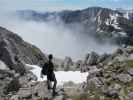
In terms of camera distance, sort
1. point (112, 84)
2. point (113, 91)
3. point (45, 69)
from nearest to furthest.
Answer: point (45, 69)
point (113, 91)
point (112, 84)

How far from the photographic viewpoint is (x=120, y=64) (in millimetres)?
57969

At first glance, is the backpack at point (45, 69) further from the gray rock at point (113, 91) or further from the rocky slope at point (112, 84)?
the gray rock at point (113, 91)

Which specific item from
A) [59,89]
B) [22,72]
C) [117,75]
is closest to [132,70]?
[117,75]

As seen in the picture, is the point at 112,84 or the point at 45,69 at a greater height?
the point at 45,69

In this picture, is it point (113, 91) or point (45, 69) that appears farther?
point (113, 91)

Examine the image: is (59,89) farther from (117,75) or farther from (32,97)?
(117,75)

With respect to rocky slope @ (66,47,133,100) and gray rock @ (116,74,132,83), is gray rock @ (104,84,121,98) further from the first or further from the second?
gray rock @ (116,74,132,83)

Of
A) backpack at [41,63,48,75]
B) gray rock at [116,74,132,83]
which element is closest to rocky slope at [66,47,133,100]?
gray rock at [116,74,132,83]

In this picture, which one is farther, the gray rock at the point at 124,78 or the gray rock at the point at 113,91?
the gray rock at the point at 124,78

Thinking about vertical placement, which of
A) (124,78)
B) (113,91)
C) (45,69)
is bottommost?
(113,91)

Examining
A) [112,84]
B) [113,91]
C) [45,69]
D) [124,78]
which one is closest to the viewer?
[45,69]

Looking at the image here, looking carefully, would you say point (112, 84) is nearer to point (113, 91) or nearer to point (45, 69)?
point (113, 91)

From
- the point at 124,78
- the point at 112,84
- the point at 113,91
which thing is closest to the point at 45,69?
the point at 113,91

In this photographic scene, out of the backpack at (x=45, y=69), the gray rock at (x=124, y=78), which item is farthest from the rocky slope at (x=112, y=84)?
the backpack at (x=45, y=69)
